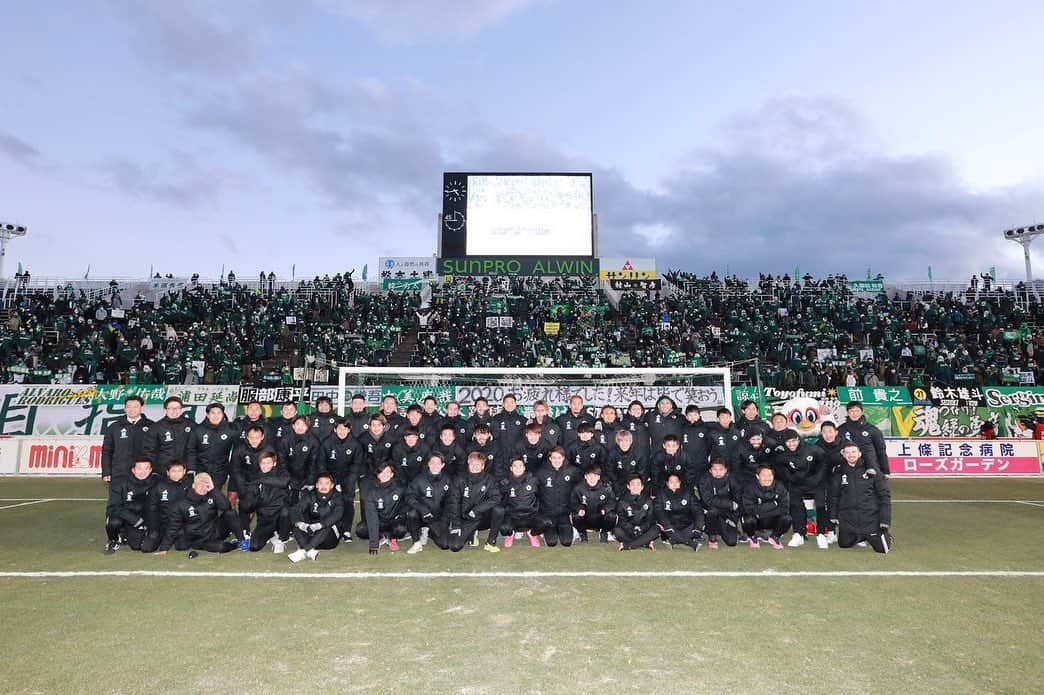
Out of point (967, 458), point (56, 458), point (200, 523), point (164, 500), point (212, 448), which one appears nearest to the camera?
point (200, 523)

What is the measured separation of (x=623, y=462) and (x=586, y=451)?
0.63m

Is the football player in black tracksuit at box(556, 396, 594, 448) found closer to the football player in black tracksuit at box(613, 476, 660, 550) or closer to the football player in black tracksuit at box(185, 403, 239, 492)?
the football player in black tracksuit at box(613, 476, 660, 550)

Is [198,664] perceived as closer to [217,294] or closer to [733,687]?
[733,687]

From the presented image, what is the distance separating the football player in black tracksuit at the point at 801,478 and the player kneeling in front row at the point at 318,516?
6576mm

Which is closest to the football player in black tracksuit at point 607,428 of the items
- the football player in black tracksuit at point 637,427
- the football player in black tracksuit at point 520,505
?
the football player in black tracksuit at point 637,427

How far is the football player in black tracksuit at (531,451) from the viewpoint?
33.6 ft

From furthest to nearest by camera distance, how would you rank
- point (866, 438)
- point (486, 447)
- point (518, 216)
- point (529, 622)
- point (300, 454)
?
point (518, 216) → point (486, 447) → point (300, 454) → point (866, 438) → point (529, 622)

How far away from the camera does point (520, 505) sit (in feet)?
30.1

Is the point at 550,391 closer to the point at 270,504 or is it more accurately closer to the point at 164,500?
the point at 270,504

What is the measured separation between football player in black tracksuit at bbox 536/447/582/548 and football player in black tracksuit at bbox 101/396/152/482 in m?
6.19

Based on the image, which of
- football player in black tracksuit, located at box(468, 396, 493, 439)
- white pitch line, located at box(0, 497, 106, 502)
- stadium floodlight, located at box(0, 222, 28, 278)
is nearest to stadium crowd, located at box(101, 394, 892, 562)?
football player in black tracksuit, located at box(468, 396, 493, 439)

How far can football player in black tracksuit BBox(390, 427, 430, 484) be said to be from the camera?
10031mm

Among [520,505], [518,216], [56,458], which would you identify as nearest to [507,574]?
[520,505]

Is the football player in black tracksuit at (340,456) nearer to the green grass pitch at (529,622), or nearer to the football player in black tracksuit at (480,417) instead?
the green grass pitch at (529,622)
